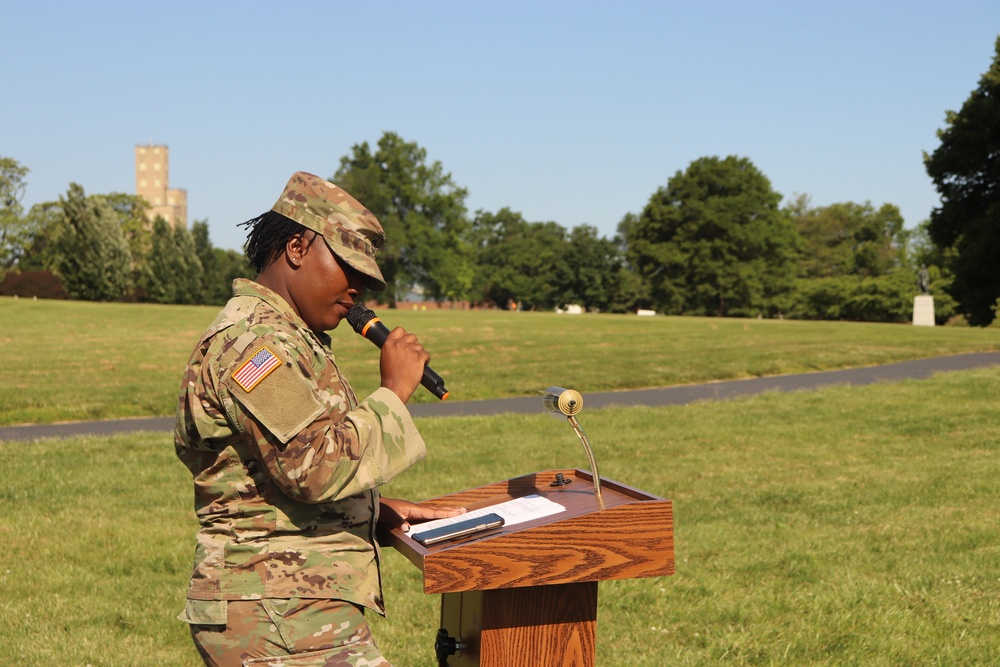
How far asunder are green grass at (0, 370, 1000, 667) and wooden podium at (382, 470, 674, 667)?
2.62m

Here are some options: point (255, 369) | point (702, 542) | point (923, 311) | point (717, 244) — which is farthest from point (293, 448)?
point (717, 244)

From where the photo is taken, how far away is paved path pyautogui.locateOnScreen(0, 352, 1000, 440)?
1395cm

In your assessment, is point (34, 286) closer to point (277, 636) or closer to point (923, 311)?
point (923, 311)

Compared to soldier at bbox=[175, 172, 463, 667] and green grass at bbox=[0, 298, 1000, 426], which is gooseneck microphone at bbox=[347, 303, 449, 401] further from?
green grass at bbox=[0, 298, 1000, 426]

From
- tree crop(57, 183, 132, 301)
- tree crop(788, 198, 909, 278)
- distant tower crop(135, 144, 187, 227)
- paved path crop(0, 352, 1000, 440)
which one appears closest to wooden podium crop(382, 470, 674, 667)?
paved path crop(0, 352, 1000, 440)

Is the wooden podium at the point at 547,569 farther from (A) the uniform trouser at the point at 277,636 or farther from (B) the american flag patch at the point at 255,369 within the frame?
(B) the american flag patch at the point at 255,369

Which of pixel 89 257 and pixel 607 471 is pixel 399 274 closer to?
pixel 89 257

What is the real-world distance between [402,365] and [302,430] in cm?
35

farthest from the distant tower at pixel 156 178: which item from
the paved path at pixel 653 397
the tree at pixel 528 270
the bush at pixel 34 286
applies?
the paved path at pixel 653 397

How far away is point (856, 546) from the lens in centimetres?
743

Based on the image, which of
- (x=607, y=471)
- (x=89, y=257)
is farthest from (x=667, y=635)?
(x=89, y=257)

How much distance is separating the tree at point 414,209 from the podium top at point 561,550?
253ft

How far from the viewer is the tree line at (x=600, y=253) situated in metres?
67.8

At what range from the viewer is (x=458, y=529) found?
2.77 m
